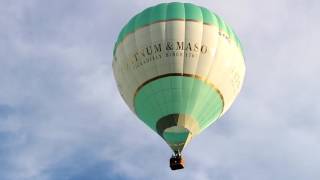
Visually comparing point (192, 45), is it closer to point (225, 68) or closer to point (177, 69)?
point (177, 69)

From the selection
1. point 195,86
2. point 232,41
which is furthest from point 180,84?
point 232,41

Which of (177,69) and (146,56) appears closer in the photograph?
(177,69)

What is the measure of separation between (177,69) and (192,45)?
53.6 inches

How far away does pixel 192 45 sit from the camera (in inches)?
1918

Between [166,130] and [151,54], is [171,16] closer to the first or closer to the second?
[151,54]

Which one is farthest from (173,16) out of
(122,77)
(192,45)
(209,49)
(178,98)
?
(178,98)

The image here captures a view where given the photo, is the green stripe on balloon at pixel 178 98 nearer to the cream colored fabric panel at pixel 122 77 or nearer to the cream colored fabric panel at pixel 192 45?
the cream colored fabric panel at pixel 192 45

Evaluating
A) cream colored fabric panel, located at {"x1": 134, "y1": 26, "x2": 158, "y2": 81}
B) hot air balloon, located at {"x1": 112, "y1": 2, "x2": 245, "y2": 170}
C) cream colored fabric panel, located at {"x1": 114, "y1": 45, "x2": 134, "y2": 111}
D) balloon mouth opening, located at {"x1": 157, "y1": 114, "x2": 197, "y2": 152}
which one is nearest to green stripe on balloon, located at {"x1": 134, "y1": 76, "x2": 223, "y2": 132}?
hot air balloon, located at {"x1": 112, "y1": 2, "x2": 245, "y2": 170}

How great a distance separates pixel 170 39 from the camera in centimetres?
4888

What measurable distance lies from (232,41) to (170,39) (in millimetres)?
3353

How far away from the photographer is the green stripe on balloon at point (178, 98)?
159 feet

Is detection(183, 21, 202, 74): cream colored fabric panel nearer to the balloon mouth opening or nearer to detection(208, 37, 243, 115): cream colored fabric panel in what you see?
detection(208, 37, 243, 115): cream colored fabric panel

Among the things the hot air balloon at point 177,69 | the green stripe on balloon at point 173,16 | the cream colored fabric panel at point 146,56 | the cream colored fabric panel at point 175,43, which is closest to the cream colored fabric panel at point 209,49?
the hot air balloon at point 177,69

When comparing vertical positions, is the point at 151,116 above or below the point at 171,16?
below
